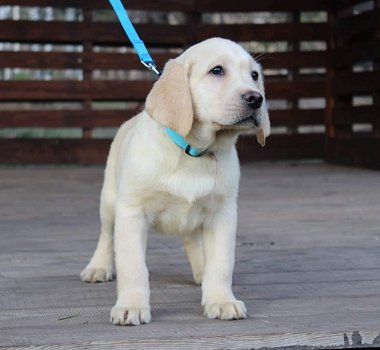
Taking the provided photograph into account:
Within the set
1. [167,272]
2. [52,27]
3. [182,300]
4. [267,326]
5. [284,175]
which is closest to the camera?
[267,326]

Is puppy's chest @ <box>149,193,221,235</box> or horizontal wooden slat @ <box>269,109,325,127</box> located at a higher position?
puppy's chest @ <box>149,193,221,235</box>

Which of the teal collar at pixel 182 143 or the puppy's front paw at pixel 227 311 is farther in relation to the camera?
the teal collar at pixel 182 143

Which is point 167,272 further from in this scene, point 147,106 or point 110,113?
point 110,113

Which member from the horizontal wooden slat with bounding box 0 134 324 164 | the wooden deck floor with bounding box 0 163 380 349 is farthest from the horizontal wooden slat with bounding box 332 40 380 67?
the wooden deck floor with bounding box 0 163 380 349

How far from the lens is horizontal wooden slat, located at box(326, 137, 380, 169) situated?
8531mm

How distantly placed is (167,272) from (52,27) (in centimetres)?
604

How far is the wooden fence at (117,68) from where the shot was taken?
30.1 ft

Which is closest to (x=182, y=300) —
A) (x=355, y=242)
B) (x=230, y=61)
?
(x=230, y=61)

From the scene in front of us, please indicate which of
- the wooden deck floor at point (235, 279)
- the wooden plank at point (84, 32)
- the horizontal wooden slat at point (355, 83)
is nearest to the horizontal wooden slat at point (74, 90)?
the wooden plank at point (84, 32)

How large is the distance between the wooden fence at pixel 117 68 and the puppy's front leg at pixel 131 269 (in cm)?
636

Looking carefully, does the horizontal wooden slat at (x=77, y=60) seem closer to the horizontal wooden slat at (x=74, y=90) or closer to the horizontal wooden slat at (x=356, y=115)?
the horizontal wooden slat at (x=74, y=90)

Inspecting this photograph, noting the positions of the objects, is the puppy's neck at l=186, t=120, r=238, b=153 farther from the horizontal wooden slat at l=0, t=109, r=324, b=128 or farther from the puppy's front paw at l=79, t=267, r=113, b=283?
the horizontal wooden slat at l=0, t=109, r=324, b=128

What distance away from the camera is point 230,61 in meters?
2.84

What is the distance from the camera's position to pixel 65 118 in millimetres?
9250
